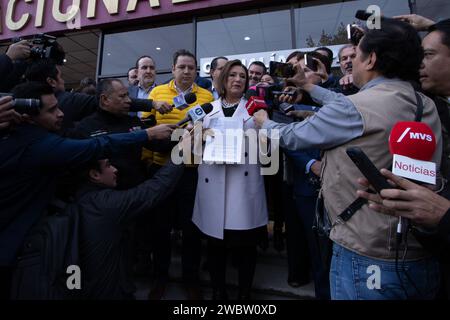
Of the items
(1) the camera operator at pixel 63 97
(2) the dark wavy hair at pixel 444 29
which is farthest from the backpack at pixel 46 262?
(2) the dark wavy hair at pixel 444 29

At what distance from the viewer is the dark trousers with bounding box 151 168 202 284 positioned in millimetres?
2309

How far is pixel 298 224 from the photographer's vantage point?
232 centimetres

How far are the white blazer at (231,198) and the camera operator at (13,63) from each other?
1.48 meters

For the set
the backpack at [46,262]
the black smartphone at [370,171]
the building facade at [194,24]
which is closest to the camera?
the black smartphone at [370,171]

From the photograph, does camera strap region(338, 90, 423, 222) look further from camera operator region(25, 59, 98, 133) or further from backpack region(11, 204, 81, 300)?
camera operator region(25, 59, 98, 133)

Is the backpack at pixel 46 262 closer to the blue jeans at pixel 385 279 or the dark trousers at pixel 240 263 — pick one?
the dark trousers at pixel 240 263

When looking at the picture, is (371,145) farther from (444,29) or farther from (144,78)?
(144,78)

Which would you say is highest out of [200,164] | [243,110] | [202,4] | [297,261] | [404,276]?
[202,4]

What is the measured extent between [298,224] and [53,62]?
228cm

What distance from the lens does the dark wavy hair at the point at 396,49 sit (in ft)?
3.65

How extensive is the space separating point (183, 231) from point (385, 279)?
160 cm

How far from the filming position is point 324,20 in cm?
489
